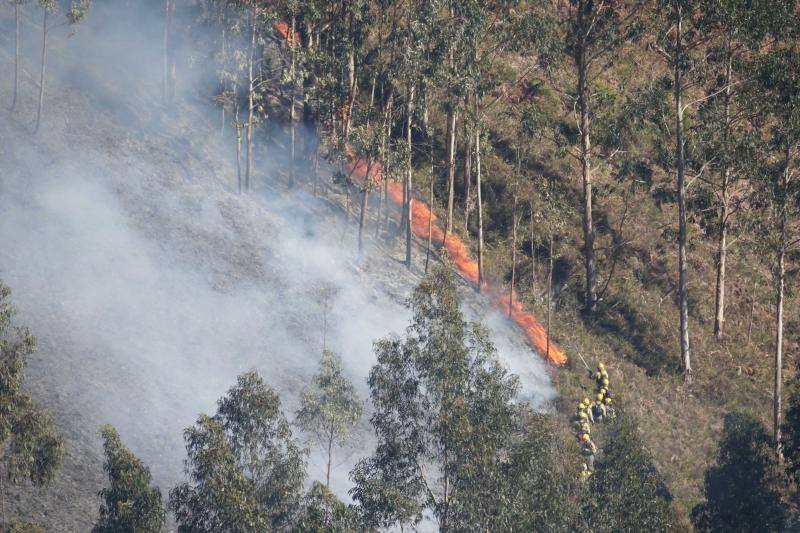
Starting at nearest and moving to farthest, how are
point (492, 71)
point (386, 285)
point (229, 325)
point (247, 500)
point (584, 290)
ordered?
point (247, 500) → point (229, 325) → point (386, 285) → point (584, 290) → point (492, 71)

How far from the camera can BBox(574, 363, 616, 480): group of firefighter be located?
44.2m

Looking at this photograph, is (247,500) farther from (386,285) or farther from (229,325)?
(386,285)

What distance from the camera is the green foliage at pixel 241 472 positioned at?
89.3ft

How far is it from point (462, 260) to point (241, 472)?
28519mm

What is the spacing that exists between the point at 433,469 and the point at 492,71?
31.3 m

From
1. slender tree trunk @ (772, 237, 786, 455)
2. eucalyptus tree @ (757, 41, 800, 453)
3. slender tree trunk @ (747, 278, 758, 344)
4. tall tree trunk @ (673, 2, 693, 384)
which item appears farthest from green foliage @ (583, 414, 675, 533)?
slender tree trunk @ (747, 278, 758, 344)

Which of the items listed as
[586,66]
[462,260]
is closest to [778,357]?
[462,260]

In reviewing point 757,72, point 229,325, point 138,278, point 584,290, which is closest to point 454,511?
point 229,325

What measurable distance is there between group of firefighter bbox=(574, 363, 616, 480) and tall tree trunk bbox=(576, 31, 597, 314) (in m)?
6.42

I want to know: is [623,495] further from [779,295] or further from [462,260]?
[462,260]

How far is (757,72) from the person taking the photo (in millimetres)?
54062

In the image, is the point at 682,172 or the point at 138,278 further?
the point at 682,172

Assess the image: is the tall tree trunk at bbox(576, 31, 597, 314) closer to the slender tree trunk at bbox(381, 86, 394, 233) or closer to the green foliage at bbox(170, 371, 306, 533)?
the slender tree trunk at bbox(381, 86, 394, 233)

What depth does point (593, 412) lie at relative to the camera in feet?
156
